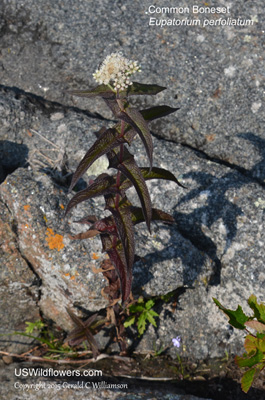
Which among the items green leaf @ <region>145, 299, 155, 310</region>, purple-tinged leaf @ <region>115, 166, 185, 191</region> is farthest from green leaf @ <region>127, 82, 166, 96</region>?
green leaf @ <region>145, 299, 155, 310</region>

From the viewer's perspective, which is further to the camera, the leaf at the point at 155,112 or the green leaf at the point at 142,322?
the green leaf at the point at 142,322

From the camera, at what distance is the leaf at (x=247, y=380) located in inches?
96.4

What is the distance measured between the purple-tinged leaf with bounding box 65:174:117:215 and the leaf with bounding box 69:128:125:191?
174 millimetres

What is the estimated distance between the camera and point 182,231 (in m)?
3.72

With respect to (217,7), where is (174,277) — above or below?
below

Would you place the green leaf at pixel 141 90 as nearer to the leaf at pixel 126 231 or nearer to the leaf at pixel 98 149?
the leaf at pixel 98 149

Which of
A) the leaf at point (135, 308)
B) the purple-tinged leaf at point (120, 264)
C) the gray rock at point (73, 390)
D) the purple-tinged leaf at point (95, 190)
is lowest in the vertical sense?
the gray rock at point (73, 390)

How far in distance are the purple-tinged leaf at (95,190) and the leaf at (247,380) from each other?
1358mm

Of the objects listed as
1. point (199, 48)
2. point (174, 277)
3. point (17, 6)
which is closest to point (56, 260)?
point (174, 277)

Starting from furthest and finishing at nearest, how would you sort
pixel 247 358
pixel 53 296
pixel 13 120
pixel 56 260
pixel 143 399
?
pixel 13 120 → pixel 53 296 → pixel 56 260 → pixel 143 399 → pixel 247 358

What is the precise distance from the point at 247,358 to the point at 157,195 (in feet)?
5.43

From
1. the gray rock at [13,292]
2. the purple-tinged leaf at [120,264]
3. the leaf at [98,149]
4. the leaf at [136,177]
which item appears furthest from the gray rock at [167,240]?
the leaf at [98,149]

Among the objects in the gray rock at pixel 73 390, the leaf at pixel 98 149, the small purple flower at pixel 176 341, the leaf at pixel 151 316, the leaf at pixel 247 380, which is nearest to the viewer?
the leaf at pixel 98 149

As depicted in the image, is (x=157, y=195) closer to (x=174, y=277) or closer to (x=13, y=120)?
(x=174, y=277)
